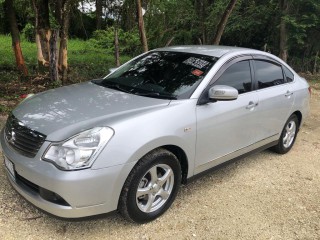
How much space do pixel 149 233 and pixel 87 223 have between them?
58 cm

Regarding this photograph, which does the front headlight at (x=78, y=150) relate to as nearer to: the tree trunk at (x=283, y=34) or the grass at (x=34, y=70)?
the grass at (x=34, y=70)

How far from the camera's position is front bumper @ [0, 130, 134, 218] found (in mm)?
2766

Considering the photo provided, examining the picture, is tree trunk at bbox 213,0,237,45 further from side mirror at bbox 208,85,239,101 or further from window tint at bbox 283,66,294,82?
side mirror at bbox 208,85,239,101

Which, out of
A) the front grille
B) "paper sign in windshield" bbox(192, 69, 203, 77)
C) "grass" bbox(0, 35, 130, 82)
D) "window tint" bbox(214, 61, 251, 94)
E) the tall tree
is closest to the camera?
the front grille

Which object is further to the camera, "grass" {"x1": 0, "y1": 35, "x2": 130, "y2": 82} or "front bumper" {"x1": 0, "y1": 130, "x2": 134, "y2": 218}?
"grass" {"x1": 0, "y1": 35, "x2": 130, "y2": 82}

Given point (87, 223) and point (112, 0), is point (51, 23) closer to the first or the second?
point (112, 0)

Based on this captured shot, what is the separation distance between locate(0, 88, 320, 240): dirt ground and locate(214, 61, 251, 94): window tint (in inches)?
45.3

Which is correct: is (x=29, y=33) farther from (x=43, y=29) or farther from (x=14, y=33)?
(x=43, y=29)

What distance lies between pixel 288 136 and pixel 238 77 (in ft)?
5.70

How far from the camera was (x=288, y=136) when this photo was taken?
541 cm

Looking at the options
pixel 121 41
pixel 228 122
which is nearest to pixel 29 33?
pixel 121 41

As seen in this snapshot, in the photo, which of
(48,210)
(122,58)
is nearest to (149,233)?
(48,210)

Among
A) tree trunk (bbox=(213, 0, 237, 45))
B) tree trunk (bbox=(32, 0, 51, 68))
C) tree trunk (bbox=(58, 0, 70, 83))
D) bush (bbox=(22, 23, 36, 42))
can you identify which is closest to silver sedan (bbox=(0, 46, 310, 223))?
tree trunk (bbox=(58, 0, 70, 83))

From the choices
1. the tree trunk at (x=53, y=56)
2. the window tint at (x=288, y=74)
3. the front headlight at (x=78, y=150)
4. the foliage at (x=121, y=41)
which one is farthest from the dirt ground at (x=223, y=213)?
the foliage at (x=121, y=41)
